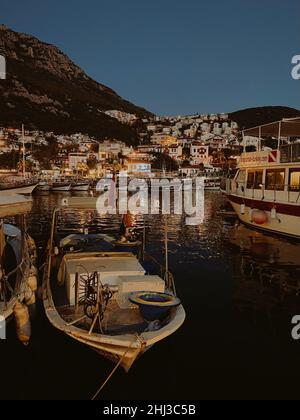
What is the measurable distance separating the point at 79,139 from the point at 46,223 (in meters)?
140

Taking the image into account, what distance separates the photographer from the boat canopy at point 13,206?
36.8 ft

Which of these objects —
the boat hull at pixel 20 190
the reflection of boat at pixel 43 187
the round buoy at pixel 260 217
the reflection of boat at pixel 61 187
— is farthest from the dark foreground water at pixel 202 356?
the reflection of boat at pixel 43 187

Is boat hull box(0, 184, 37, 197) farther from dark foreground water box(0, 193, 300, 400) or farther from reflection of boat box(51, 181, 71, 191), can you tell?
dark foreground water box(0, 193, 300, 400)

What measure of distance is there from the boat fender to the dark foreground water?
302 millimetres

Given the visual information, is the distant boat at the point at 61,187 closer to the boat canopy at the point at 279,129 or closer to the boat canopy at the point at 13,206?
the boat canopy at the point at 279,129

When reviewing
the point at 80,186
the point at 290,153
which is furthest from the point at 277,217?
the point at 80,186

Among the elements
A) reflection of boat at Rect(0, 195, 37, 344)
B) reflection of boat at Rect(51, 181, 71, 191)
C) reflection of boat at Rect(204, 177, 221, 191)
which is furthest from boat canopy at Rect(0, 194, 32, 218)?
reflection of boat at Rect(204, 177, 221, 191)

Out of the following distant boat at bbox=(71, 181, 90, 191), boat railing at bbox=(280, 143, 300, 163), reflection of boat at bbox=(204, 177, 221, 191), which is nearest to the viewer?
boat railing at bbox=(280, 143, 300, 163)

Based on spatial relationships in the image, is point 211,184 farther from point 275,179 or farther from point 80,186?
point 275,179

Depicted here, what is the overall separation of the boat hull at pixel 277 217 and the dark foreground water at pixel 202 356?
339 inches

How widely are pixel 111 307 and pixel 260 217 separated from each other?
21.6 metres

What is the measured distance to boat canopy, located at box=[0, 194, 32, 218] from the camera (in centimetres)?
1121

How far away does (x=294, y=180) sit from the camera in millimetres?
26891

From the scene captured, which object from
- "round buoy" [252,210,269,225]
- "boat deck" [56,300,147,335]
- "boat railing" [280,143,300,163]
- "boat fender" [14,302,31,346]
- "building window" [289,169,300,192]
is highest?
"boat railing" [280,143,300,163]
